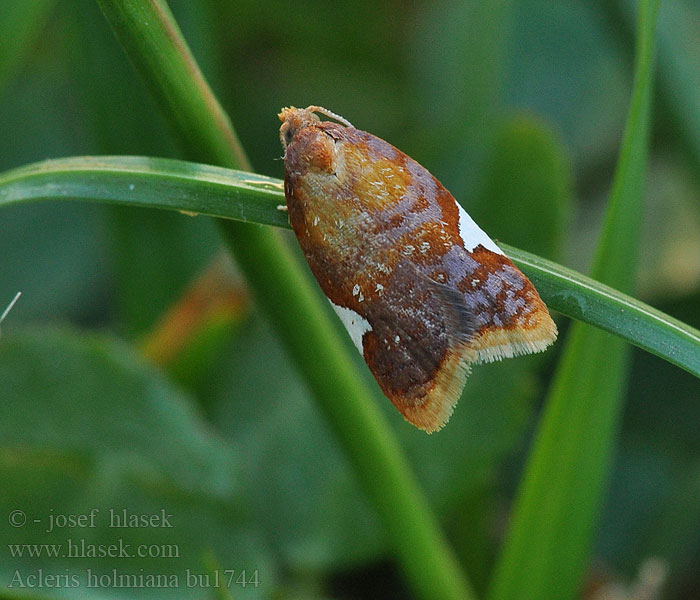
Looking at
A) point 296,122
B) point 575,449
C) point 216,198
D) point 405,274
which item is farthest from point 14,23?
point 575,449

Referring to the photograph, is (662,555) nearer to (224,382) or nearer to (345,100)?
(224,382)

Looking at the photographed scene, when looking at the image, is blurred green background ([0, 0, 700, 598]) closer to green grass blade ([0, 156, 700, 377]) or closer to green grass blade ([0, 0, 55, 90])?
green grass blade ([0, 0, 55, 90])

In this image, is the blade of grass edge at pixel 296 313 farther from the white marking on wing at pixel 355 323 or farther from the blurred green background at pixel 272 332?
the blurred green background at pixel 272 332

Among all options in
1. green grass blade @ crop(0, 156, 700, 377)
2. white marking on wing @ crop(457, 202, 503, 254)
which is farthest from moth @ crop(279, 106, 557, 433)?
green grass blade @ crop(0, 156, 700, 377)

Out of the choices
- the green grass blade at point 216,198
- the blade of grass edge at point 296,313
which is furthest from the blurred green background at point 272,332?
the green grass blade at point 216,198

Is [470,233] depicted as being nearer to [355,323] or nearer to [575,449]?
[355,323]

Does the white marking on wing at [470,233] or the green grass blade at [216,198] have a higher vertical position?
the green grass blade at [216,198]
